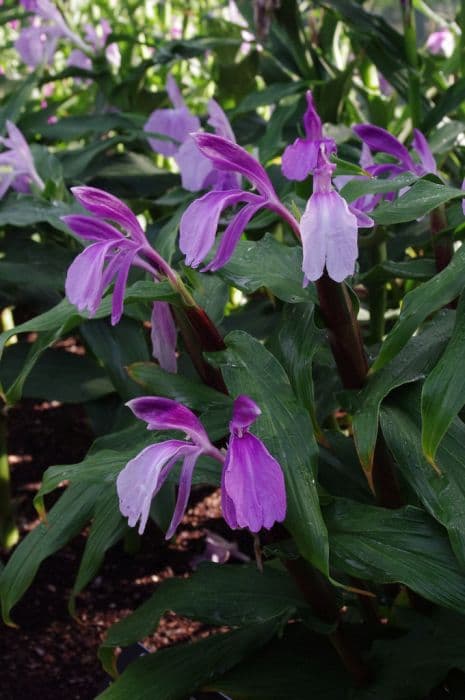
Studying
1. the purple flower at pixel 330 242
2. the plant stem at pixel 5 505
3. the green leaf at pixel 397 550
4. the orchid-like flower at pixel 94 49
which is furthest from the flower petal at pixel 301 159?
the orchid-like flower at pixel 94 49

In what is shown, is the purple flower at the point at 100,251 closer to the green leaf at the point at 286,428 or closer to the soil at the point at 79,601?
the green leaf at the point at 286,428


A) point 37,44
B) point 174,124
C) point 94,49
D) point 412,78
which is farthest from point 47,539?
point 94,49

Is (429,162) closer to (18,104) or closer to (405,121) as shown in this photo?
(405,121)

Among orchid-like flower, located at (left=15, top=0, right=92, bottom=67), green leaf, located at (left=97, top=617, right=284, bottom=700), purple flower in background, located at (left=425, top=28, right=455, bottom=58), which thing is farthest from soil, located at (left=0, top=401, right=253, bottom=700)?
purple flower in background, located at (left=425, top=28, right=455, bottom=58)

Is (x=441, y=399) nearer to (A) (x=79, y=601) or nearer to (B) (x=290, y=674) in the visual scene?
(B) (x=290, y=674)

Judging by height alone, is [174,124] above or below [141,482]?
below

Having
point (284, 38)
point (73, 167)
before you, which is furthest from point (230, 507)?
point (284, 38)
